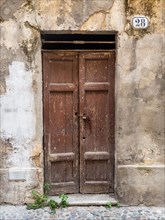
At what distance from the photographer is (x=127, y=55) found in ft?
22.6

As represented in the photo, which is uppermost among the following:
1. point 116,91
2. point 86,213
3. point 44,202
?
point 116,91

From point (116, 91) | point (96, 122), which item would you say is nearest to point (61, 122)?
point (96, 122)

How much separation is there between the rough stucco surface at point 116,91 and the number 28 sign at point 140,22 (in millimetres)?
71

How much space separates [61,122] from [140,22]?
191 centimetres

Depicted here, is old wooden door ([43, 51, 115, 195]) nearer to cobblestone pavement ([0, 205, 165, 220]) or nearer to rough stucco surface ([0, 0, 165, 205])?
rough stucco surface ([0, 0, 165, 205])

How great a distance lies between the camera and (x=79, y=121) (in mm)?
7250

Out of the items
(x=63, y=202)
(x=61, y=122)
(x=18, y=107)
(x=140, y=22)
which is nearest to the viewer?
(x=140, y=22)

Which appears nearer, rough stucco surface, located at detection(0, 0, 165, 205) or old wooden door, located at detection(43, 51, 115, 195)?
rough stucco surface, located at detection(0, 0, 165, 205)

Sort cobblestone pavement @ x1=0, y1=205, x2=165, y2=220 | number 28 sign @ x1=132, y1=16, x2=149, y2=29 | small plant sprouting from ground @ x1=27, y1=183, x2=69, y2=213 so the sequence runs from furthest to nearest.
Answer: small plant sprouting from ground @ x1=27, y1=183, x2=69, y2=213 < number 28 sign @ x1=132, y1=16, x2=149, y2=29 < cobblestone pavement @ x1=0, y1=205, x2=165, y2=220

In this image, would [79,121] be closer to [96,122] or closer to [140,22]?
[96,122]

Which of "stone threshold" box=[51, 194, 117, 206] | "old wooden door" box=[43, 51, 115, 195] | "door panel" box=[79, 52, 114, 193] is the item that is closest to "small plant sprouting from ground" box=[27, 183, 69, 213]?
"stone threshold" box=[51, 194, 117, 206]

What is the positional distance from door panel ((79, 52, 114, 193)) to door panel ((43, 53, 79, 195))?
0.12m

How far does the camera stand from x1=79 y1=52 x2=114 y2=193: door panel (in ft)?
23.4

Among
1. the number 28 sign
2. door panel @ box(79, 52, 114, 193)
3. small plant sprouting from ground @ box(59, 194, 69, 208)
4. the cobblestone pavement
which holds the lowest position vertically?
the cobblestone pavement
